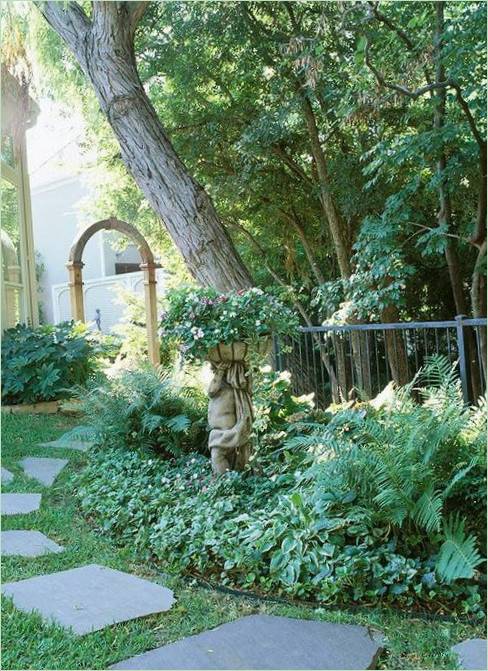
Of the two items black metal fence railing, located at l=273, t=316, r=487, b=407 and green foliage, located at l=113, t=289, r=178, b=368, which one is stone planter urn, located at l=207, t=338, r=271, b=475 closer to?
black metal fence railing, located at l=273, t=316, r=487, b=407

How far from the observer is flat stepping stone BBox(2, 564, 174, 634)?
232 centimetres

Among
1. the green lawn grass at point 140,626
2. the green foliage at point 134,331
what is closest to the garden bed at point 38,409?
the green foliage at point 134,331

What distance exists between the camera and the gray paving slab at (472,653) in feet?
6.68

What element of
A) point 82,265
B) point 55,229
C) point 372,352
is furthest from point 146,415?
point 55,229

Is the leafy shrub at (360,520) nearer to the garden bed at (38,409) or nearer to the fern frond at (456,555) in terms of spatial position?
the fern frond at (456,555)

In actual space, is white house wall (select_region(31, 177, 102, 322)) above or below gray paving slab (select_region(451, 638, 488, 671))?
above

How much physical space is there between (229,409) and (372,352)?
597 cm

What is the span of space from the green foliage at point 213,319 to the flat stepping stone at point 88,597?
1452 mm

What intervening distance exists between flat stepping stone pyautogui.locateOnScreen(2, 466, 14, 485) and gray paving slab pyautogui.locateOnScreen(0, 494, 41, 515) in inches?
11.8

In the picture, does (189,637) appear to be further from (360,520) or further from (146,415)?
(146,415)

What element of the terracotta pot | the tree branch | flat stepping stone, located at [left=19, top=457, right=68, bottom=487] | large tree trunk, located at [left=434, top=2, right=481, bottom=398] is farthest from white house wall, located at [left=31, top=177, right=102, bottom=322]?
the terracotta pot

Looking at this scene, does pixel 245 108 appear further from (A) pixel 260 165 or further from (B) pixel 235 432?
(B) pixel 235 432

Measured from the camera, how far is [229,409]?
3898 millimetres

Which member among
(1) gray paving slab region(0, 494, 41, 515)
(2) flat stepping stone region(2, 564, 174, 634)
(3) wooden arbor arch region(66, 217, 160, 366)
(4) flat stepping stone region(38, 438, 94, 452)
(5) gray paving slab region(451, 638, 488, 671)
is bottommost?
(5) gray paving slab region(451, 638, 488, 671)
